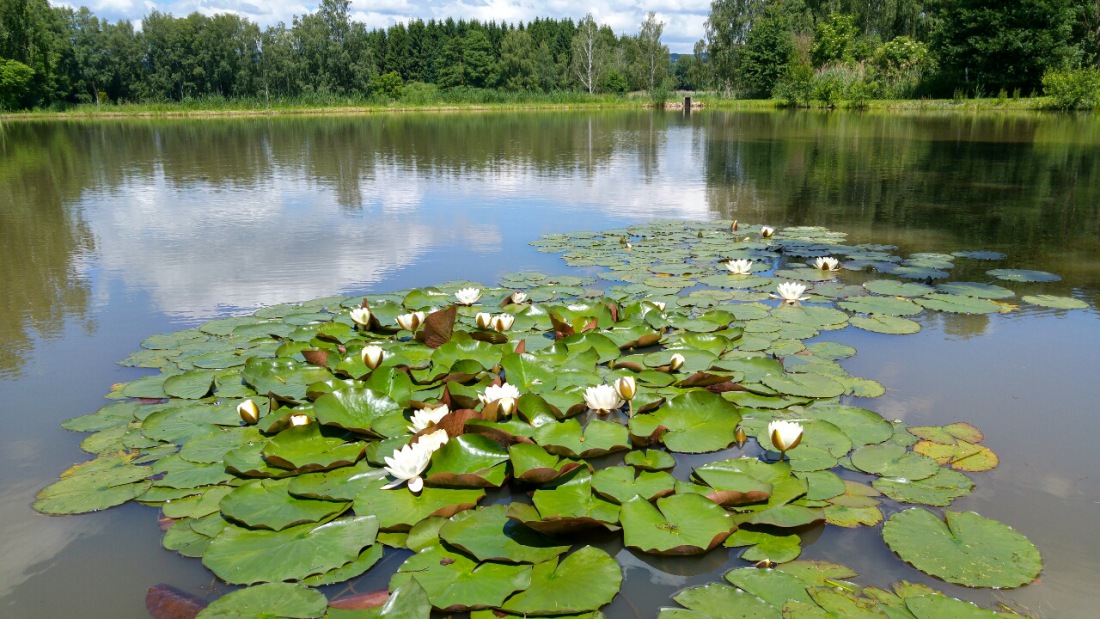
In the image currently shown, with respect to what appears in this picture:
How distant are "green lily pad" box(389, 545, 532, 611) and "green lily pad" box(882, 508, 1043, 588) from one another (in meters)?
0.99

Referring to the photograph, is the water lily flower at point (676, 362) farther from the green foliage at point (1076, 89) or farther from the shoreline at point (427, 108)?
the shoreline at point (427, 108)

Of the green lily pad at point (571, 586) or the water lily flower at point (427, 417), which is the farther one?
the water lily flower at point (427, 417)

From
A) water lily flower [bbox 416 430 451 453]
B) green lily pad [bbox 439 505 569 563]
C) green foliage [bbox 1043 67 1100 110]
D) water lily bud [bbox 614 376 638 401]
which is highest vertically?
green foliage [bbox 1043 67 1100 110]

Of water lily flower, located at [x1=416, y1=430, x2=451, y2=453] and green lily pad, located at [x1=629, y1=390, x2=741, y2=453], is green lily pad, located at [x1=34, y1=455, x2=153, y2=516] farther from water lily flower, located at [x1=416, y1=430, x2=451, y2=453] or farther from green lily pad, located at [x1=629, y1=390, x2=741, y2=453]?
green lily pad, located at [x1=629, y1=390, x2=741, y2=453]

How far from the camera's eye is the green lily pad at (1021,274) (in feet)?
13.3

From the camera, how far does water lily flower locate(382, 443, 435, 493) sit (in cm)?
195

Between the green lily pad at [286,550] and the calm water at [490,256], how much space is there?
0.08 metres

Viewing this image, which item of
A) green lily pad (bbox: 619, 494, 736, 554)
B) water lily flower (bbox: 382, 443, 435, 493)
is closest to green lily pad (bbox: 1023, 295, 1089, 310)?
green lily pad (bbox: 619, 494, 736, 554)

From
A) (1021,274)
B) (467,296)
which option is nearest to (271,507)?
(467,296)

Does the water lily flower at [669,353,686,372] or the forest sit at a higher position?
the forest

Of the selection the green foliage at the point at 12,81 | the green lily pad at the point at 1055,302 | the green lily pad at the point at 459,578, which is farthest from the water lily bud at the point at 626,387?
the green foliage at the point at 12,81

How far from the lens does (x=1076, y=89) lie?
18938mm

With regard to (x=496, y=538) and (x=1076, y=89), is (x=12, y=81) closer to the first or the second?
(x=496, y=538)

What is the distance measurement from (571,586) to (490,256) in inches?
144
